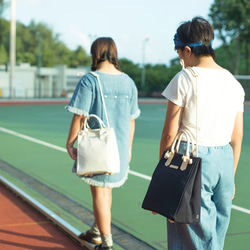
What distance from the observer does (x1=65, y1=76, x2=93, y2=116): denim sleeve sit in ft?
11.5

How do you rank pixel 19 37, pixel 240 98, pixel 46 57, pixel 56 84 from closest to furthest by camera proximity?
pixel 240 98 → pixel 56 84 → pixel 46 57 → pixel 19 37

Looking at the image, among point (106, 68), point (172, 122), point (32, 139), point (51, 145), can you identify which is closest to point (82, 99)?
point (106, 68)

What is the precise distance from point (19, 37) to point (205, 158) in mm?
109854

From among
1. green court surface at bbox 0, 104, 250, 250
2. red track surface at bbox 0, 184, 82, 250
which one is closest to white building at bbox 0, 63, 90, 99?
green court surface at bbox 0, 104, 250, 250

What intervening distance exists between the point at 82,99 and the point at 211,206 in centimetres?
143

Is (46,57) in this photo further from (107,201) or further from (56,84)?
(107,201)

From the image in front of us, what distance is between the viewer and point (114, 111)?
3.64 metres

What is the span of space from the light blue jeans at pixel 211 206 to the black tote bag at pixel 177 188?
95 mm

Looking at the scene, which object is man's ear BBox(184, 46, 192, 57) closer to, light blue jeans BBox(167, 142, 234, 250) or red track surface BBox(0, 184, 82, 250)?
light blue jeans BBox(167, 142, 234, 250)

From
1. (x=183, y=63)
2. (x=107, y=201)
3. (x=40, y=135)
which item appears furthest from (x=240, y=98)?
(x=40, y=135)

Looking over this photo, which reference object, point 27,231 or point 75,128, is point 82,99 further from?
point 27,231

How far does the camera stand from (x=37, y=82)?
57.0 metres

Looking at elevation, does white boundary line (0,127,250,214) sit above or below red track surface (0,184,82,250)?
below

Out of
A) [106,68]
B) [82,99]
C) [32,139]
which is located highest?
[106,68]
